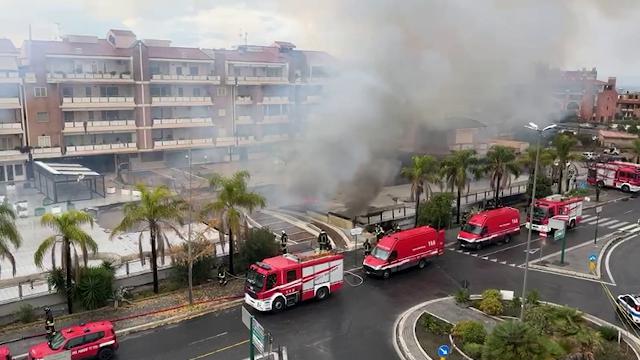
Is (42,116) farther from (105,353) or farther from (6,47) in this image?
(105,353)

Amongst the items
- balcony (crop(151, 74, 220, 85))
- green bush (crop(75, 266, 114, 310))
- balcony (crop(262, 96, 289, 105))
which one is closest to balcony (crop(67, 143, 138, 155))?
balcony (crop(151, 74, 220, 85))

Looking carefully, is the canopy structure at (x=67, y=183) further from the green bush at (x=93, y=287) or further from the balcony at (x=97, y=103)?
the green bush at (x=93, y=287)

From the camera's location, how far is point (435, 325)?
21.0 metres

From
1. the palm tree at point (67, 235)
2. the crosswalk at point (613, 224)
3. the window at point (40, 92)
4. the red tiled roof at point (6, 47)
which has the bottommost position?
the crosswalk at point (613, 224)

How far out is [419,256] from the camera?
2770cm

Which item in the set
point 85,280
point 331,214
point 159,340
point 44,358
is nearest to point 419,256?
point 331,214

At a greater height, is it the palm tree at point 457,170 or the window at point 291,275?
the palm tree at point 457,170

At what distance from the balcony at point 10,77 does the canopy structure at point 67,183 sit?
6622 mm

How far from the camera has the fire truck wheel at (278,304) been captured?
22.2 m

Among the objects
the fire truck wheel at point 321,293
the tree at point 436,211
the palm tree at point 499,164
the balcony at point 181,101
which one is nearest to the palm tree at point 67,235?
the fire truck wheel at point 321,293

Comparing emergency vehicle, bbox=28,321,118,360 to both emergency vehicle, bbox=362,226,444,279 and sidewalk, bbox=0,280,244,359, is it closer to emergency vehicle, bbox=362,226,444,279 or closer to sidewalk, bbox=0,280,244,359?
sidewalk, bbox=0,280,244,359

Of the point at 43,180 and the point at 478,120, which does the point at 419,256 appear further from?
the point at 478,120

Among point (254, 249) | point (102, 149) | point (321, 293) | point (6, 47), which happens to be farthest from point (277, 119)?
point (321, 293)

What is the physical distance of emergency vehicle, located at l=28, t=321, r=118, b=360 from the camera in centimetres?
1756
